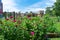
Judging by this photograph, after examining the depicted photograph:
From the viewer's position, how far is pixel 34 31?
20.1ft

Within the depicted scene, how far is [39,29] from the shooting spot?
6.13 metres

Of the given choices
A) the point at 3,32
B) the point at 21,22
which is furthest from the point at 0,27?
the point at 21,22

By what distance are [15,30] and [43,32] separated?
741mm

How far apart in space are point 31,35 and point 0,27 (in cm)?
79

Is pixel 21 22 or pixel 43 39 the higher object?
pixel 21 22

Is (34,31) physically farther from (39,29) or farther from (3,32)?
(3,32)

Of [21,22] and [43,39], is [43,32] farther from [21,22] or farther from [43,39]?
[21,22]

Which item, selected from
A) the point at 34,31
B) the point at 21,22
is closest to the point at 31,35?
the point at 34,31

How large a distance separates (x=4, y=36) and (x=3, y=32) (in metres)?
0.11

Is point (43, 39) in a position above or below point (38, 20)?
below

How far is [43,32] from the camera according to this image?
609 cm

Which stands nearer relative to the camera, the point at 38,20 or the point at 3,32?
the point at 3,32

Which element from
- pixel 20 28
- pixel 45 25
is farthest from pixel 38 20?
pixel 20 28

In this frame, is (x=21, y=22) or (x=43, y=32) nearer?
(x=43, y=32)
